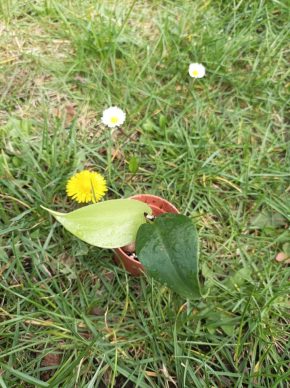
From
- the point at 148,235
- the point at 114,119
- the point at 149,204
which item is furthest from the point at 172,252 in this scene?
the point at 114,119

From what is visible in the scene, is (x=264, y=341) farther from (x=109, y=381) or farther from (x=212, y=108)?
(x=212, y=108)

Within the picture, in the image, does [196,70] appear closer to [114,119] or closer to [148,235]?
[114,119]

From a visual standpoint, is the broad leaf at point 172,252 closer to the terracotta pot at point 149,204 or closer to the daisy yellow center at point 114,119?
the terracotta pot at point 149,204

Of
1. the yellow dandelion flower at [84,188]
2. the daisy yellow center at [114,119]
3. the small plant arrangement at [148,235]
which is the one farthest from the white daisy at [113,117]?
the small plant arrangement at [148,235]

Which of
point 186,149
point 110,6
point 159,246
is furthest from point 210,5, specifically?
point 159,246

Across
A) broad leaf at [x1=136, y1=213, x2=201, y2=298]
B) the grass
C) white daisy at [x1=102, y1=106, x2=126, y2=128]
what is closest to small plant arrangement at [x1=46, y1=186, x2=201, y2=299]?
broad leaf at [x1=136, y1=213, x2=201, y2=298]

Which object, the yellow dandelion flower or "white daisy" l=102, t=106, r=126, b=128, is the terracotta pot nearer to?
the yellow dandelion flower
